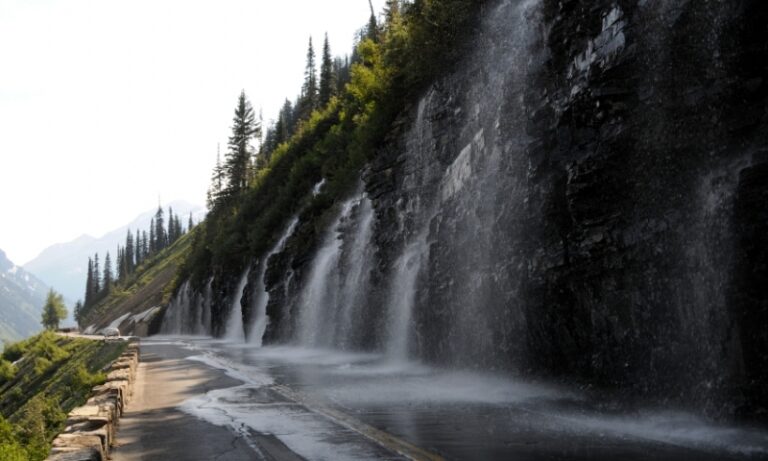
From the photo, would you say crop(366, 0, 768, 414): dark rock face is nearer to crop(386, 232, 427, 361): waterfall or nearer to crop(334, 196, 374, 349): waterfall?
crop(386, 232, 427, 361): waterfall

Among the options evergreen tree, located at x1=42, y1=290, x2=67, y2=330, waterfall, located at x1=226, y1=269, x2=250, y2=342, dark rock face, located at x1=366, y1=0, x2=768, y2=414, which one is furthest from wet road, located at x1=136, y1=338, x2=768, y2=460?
evergreen tree, located at x1=42, y1=290, x2=67, y2=330

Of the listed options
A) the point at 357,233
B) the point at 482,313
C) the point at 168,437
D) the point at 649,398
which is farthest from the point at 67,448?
the point at 357,233

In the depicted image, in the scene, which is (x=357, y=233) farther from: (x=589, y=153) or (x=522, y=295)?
(x=589, y=153)

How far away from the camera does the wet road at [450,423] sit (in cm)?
772

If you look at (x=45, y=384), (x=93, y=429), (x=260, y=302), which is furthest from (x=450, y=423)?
(x=45, y=384)

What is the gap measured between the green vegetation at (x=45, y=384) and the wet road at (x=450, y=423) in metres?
3.60

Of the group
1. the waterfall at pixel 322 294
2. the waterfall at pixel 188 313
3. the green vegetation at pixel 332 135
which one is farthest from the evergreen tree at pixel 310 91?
the waterfall at pixel 322 294

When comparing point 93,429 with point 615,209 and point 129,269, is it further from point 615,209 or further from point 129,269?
point 129,269

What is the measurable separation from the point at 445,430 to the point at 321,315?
2027 centimetres

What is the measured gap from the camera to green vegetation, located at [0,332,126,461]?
17.4m

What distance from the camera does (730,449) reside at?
7.73m

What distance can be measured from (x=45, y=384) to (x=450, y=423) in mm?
44133

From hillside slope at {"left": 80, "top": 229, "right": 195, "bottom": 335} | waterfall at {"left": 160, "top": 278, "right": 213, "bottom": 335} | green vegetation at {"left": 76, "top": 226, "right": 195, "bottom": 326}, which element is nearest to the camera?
waterfall at {"left": 160, "top": 278, "right": 213, "bottom": 335}

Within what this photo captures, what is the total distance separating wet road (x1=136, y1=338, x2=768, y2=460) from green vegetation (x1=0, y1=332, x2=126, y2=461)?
3597 mm
